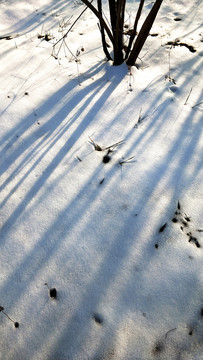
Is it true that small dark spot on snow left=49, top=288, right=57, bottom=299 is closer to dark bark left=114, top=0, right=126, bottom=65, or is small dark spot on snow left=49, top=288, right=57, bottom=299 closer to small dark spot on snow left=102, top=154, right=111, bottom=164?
small dark spot on snow left=102, top=154, right=111, bottom=164

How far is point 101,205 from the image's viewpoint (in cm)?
138

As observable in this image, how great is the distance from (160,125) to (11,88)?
132cm

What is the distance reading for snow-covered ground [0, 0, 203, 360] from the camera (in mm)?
1066

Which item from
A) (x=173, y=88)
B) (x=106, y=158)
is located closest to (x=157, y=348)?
(x=106, y=158)

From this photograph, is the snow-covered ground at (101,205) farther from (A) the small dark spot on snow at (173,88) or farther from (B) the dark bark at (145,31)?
(B) the dark bark at (145,31)

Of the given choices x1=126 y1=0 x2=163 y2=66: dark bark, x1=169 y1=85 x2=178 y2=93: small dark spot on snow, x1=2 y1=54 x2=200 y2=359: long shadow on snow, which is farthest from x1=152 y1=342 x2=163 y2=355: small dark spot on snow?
x1=126 y1=0 x2=163 y2=66: dark bark

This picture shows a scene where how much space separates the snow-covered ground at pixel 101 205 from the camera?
1066mm

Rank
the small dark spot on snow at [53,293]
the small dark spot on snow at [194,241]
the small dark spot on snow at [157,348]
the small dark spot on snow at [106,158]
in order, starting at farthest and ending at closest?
the small dark spot on snow at [106,158]
the small dark spot on snow at [194,241]
the small dark spot on snow at [53,293]
the small dark spot on snow at [157,348]

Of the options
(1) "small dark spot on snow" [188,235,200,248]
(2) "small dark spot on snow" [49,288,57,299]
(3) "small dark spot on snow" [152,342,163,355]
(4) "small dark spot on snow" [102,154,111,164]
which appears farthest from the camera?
(4) "small dark spot on snow" [102,154,111,164]

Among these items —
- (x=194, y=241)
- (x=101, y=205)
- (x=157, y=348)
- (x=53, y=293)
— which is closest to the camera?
(x=157, y=348)

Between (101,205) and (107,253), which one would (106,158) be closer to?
(101,205)

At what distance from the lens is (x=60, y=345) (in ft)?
3.42

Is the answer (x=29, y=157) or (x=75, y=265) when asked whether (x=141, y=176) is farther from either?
(x=29, y=157)

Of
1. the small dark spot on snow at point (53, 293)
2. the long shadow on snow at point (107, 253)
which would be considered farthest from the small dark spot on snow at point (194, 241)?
the small dark spot on snow at point (53, 293)
